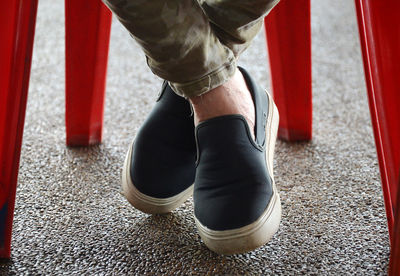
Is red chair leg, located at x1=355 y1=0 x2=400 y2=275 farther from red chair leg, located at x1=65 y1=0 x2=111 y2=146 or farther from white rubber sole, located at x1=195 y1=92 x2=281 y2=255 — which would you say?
red chair leg, located at x1=65 y1=0 x2=111 y2=146

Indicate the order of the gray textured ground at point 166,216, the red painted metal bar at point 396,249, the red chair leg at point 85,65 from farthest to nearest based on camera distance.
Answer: the red chair leg at point 85,65 → the gray textured ground at point 166,216 → the red painted metal bar at point 396,249

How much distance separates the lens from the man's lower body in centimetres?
Result: 64

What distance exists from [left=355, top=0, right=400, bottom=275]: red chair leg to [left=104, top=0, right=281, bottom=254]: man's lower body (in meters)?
0.14

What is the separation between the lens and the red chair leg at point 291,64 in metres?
0.95

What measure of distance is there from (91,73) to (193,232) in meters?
0.37

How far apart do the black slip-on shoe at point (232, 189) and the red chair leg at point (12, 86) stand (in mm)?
230

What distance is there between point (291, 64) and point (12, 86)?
0.50 meters

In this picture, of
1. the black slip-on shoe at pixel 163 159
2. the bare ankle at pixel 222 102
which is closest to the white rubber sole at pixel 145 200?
the black slip-on shoe at pixel 163 159

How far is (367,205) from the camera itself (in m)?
0.84

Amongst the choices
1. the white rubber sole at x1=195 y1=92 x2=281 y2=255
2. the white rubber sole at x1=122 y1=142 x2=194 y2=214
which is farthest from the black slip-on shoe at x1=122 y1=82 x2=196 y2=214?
the white rubber sole at x1=195 y1=92 x2=281 y2=255

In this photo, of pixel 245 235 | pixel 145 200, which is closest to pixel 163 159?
pixel 145 200

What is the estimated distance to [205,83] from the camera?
2.25ft

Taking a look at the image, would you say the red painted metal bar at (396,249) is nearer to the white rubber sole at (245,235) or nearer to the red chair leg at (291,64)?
the white rubber sole at (245,235)

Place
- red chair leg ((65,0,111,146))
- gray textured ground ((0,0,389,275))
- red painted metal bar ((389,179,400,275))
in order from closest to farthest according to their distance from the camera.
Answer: red painted metal bar ((389,179,400,275)) < gray textured ground ((0,0,389,275)) < red chair leg ((65,0,111,146))
